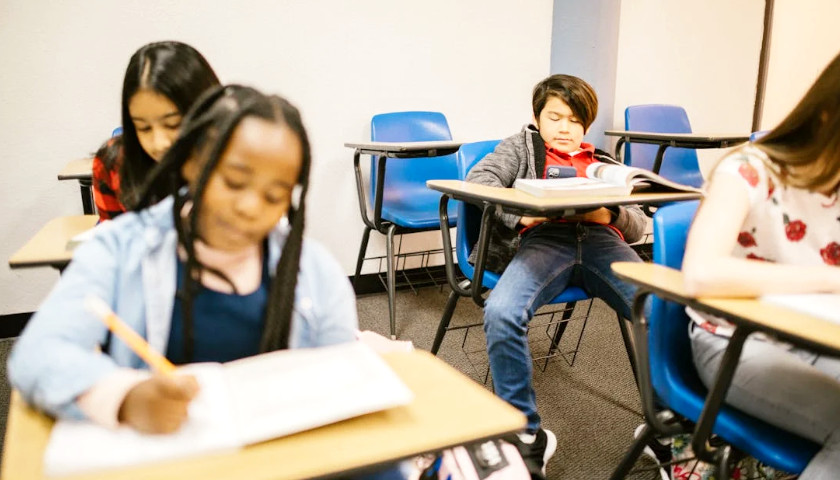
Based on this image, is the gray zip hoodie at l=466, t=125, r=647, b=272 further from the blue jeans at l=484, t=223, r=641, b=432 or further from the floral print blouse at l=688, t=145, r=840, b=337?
the floral print blouse at l=688, t=145, r=840, b=337

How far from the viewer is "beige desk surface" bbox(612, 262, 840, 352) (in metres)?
0.72

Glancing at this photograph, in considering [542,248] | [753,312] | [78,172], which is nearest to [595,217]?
[542,248]

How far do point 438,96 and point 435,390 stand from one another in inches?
107

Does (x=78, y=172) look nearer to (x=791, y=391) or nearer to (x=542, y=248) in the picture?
(x=542, y=248)

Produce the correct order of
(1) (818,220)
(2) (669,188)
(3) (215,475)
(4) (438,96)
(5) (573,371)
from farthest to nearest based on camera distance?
(4) (438,96) → (5) (573,371) → (2) (669,188) → (1) (818,220) → (3) (215,475)

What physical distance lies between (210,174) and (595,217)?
4.56 ft

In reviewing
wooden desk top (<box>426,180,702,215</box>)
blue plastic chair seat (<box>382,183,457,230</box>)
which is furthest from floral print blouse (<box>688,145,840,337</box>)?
blue plastic chair seat (<box>382,183,457,230</box>)

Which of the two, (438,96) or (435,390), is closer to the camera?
(435,390)

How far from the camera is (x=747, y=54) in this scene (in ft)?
13.5

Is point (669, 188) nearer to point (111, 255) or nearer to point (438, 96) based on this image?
point (111, 255)

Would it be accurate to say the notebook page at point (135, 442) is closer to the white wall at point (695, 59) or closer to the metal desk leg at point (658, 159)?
the metal desk leg at point (658, 159)

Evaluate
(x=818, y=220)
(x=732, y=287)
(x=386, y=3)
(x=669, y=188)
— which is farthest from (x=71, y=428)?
(x=386, y=3)

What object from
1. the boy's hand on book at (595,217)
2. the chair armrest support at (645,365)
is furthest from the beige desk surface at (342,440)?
the boy's hand on book at (595,217)

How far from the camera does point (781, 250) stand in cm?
111
